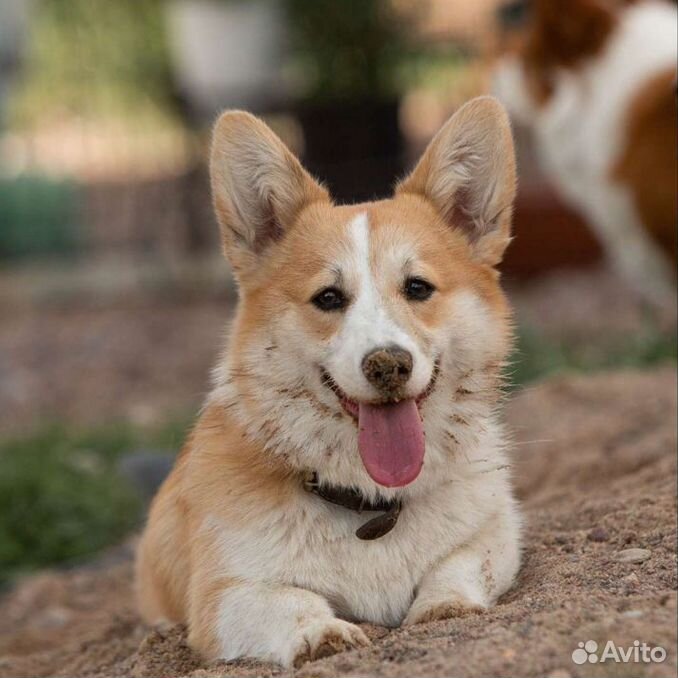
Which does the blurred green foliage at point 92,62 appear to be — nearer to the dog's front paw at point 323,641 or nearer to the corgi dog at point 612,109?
the corgi dog at point 612,109

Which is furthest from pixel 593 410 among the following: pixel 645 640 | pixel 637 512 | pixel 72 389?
pixel 72 389

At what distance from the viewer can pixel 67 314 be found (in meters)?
10.8

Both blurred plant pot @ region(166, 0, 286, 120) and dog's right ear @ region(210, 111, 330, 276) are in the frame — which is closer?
dog's right ear @ region(210, 111, 330, 276)

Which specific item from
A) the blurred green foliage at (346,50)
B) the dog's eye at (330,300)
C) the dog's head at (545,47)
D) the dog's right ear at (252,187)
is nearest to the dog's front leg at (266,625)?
the dog's eye at (330,300)

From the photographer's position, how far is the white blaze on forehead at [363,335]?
119 inches

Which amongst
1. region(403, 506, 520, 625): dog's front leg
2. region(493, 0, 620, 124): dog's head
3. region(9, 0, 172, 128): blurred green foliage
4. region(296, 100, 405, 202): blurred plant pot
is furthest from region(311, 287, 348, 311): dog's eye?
region(9, 0, 172, 128): blurred green foliage

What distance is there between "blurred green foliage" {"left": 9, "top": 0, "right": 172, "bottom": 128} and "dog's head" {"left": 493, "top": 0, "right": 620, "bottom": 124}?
5.02 metres

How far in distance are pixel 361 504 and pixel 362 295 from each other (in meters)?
0.56

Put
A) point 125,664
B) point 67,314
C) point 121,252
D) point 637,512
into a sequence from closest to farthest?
point 125,664, point 637,512, point 67,314, point 121,252

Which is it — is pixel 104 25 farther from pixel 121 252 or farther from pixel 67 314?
pixel 67 314

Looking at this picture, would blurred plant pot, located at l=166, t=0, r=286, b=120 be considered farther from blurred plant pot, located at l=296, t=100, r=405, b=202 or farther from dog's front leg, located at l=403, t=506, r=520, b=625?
dog's front leg, located at l=403, t=506, r=520, b=625

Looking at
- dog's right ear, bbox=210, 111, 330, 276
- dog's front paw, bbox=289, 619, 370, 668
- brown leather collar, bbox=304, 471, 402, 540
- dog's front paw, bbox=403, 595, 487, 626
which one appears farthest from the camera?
dog's right ear, bbox=210, 111, 330, 276

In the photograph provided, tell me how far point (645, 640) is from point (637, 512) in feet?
4.10

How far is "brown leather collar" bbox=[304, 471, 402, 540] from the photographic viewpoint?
10.5 ft
